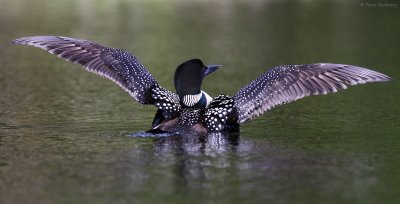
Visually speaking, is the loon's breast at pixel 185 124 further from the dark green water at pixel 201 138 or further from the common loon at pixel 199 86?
the dark green water at pixel 201 138

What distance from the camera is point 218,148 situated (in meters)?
8.59

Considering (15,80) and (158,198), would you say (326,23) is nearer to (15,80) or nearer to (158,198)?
(15,80)

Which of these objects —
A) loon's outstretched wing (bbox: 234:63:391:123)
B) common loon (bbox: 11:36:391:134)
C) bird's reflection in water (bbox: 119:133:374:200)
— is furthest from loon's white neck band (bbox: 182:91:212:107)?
bird's reflection in water (bbox: 119:133:374:200)

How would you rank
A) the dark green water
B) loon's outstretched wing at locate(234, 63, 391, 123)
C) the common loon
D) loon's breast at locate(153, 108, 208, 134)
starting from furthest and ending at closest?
loon's outstretched wing at locate(234, 63, 391, 123) → the common loon → loon's breast at locate(153, 108, 208, 134) → the dark green water

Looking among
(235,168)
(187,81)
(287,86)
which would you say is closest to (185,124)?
(187,81)

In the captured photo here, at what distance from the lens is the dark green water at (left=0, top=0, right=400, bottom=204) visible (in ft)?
22.7

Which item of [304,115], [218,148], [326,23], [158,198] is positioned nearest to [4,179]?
[158,198]

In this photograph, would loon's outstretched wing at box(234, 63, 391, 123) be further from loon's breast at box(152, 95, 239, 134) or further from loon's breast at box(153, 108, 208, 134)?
loon's breast at box(153, 108, 208, 134)

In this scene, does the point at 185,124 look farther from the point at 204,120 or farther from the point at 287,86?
the point at 287,86

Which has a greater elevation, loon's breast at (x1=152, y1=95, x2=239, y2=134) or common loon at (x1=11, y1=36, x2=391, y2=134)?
common loon at (x1=11, y1=36, x2=391, y2=134)

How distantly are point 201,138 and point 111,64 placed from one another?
1345mm

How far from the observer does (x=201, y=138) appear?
361 inches

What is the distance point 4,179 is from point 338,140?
3126 millimetres

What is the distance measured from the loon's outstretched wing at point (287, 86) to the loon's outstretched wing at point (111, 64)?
667 millimetres
